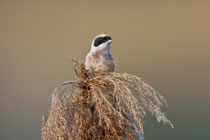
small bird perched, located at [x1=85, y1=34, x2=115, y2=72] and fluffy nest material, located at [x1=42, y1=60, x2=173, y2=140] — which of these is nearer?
fluffy nest material, located at [x1=42, y1=60, x2=173, y2=140]

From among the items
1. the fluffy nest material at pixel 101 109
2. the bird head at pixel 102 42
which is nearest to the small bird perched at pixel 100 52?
the bird head at pixel 102 42

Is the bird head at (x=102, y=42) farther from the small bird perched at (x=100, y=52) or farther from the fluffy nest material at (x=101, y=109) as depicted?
the fluffy nest material at (x=101, y=109)

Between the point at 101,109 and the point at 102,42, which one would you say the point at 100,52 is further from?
the point at 101,109

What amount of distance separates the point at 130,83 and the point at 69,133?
310 millimetres

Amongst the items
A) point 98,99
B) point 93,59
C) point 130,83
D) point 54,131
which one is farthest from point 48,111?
point 93,59

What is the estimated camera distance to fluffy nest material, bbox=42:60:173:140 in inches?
45.1

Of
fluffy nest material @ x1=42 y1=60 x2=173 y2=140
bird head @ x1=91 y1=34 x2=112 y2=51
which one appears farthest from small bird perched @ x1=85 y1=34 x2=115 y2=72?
fluffy nest material @ x1=42 y1=60 x2=173 y2=140

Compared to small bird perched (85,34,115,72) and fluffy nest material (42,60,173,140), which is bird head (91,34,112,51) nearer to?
small bird perched (85,34,115,72)

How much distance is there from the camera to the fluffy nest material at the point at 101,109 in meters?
1.15

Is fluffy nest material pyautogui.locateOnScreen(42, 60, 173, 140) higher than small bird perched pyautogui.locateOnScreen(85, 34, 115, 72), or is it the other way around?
small bird perched pyautogui.locateOnScreen(85, 34, 115, 72)

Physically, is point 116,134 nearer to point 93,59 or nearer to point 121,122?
point 121,122

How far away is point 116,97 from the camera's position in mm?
1195

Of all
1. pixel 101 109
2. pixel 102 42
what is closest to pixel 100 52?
pixel 102 42

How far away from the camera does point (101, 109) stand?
118 cm
